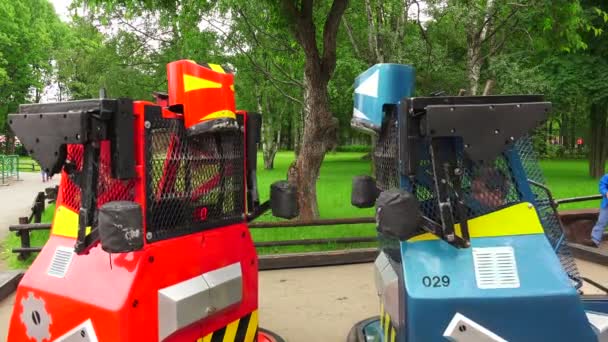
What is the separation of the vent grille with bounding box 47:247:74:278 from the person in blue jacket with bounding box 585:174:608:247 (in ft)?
27.3

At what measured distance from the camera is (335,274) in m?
7.29

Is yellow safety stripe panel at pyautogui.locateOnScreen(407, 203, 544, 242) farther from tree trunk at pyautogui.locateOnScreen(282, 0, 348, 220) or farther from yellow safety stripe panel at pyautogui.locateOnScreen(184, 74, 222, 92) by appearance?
tree trunk at pyautogui.locateOnScreen(282, 0, 348, 220)

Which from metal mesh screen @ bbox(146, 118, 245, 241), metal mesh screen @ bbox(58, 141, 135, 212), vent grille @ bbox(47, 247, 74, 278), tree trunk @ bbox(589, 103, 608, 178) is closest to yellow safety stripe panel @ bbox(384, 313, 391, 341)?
metal mesh screen @ bbox(146, 118, 245, 241)

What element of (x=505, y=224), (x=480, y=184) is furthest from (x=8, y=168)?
(x=505, y=224)

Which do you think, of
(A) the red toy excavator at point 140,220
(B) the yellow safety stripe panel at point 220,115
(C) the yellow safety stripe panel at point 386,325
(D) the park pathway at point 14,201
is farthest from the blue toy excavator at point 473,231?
(D) the park pathway at point 14,201

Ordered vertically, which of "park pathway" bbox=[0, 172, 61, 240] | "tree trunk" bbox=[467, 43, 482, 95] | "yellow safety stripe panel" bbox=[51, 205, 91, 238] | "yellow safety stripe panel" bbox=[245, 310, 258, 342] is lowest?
"park pathway" bbox=[0, 172, 61, 240]

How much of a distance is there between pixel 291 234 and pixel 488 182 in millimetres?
6381

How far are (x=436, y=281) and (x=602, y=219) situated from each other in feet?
24.5

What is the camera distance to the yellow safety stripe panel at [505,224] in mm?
2822

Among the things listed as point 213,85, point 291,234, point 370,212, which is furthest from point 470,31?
point 213,85

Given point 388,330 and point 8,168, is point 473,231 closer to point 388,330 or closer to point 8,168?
point 388,330

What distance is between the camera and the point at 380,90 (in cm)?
331

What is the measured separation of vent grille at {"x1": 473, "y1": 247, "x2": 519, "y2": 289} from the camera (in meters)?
2.71

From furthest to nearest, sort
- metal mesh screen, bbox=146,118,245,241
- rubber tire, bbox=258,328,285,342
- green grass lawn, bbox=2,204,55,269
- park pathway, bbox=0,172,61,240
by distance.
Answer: park pathway, bbox=0,172,61,240, green grass lawn, bbox=2,204,55,269, rubber tire, bbox=258,328,285,342, metal mesh screen, bbox=146,118,245,241
